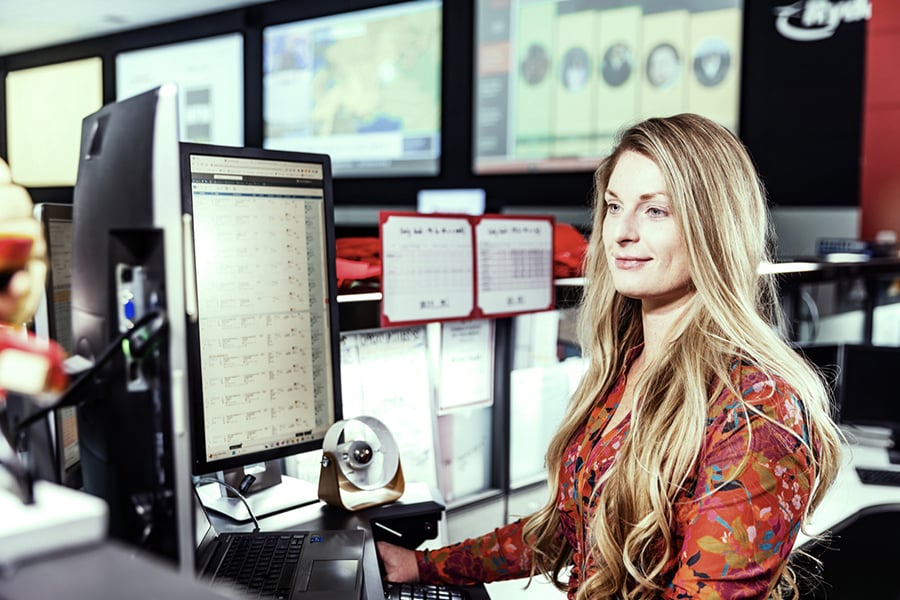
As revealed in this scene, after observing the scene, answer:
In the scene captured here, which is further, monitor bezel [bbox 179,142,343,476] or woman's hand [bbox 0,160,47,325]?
monitor bezel [bbox 179,142,343,476]

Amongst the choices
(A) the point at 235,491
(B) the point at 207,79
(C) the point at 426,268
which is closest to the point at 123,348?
(A) the point at 235,491

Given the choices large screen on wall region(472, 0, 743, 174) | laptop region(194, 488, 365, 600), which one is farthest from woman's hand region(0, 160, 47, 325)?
large screen on wall region(472, 0, 743, 174)

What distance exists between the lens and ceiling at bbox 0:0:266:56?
6285mm

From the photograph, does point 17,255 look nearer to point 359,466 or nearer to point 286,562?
point 286,562

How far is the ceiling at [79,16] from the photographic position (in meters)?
6.29

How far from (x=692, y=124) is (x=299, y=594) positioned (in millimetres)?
754

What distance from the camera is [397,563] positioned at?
3.74ft

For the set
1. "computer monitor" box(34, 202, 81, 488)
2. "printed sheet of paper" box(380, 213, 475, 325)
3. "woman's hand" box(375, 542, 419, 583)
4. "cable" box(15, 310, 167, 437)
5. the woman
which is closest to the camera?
"cable" box(15, 310, 167, 437)

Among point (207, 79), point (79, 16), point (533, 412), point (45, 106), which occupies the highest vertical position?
point (79, 16)

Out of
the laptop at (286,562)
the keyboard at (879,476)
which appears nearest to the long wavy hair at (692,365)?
the laptop at (286,562)

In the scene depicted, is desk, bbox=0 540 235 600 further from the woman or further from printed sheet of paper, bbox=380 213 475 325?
printed sheet of paper, bbox=380 213 475 325

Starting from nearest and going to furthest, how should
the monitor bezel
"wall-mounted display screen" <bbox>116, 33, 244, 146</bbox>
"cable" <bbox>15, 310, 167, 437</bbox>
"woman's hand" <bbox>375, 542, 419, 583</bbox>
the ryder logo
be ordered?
"cable" <bbox>15, 310, 167, 437</bbox>, the monitor bezel, "woman's hand" <bbox>375, 542, 419, 583</bbox>, the ryder logo, "wall-mounted display screen" <bbox>116, 33, 244, 146</bbox>

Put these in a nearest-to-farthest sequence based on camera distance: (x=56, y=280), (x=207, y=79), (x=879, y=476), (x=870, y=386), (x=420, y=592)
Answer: (x=56, y=280), (x=420, y=592), (x=879, y=476), (x=870, y=386), (x=207, y=79)

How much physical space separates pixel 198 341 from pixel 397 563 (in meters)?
0.41
